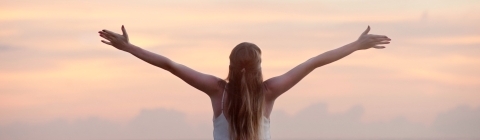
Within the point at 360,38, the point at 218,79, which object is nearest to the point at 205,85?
the point at 218,79

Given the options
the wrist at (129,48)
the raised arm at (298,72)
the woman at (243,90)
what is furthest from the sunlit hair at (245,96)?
the wrist at (129,48)

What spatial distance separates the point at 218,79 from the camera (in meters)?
6.60

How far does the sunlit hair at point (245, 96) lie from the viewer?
21.7 feet

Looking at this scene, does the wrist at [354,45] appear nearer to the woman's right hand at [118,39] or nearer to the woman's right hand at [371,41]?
the woman's right hand at [371,41]

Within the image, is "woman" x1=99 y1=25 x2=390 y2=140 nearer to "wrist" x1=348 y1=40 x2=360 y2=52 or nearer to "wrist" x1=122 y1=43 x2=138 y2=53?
"wrist" x1=122 y1=43 x2=138 y2=53

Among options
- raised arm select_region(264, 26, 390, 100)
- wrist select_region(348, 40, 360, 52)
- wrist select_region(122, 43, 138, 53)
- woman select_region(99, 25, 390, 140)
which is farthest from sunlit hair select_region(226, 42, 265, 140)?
wrist select_region(348, 40, 360, 52)

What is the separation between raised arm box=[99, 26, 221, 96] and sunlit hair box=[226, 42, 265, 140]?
0.18 metres

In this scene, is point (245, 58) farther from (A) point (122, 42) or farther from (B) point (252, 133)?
(A) point (122, 42)

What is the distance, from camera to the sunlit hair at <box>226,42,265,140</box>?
661 centimetres

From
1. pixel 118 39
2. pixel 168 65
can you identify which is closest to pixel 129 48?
pixel 118 39

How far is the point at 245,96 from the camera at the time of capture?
666cm

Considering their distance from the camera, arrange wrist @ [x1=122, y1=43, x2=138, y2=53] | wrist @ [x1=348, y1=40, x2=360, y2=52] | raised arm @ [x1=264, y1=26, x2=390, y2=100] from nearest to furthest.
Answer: wrist @ [x1=122, y1=43, x2=138, y2=53] → raised arm @ [x1=264, y1=26, x2=390, y2=100] → wrist @ [x1=348, y1=40, x2=360, y2=52]

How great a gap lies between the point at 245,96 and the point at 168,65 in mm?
760

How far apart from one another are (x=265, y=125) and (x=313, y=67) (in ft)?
2.18
